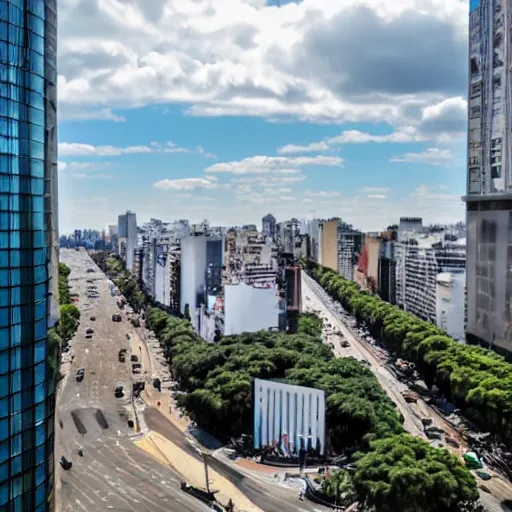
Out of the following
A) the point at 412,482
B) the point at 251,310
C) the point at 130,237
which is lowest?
the point at 412,482

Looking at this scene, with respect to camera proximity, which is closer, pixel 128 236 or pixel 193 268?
pixel 193 268

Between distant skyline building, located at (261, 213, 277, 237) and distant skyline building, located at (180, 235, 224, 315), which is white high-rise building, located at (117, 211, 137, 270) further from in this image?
distant skyline building, located at (180, 235, 224, 315)

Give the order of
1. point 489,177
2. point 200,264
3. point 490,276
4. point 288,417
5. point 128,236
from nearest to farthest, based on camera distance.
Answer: point 288,417 < point 490,276 < point 489,177 < point 200,264 < point 128,236

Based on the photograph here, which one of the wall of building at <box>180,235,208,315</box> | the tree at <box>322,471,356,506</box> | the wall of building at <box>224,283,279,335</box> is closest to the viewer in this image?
the tree at <box>322,471,356,506</box>

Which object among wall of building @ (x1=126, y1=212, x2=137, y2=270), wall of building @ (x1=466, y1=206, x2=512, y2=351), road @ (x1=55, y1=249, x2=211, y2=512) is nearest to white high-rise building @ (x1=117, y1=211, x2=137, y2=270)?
wall of building @ (x1=126, y1=212, x2=137, y2=270)

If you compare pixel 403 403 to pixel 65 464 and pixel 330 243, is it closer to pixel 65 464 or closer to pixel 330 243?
pixel 65 464

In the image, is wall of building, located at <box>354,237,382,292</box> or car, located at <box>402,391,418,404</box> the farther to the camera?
wall of building, located at <box>354,237,382,292</box>

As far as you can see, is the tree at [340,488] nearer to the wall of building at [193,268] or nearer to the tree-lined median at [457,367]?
the tree-lined median at [457,367]

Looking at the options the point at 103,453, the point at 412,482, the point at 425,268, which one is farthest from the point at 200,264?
the point at 412,482

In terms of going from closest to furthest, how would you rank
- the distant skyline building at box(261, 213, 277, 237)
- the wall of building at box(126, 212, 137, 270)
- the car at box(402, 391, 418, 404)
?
the car at box(402, 391, 418, 404)
the wall of building at box(126, 212, 137, 270)
the distant skyline building at box(261, 213, 277, 237)
